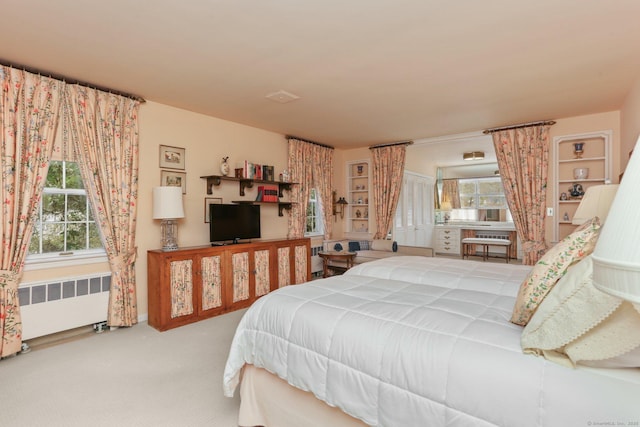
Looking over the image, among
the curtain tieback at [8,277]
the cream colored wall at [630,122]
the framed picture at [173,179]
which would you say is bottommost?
the curtain tieback at [8,277]

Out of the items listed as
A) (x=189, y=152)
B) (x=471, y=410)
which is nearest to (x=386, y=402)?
(x=471, y=410)

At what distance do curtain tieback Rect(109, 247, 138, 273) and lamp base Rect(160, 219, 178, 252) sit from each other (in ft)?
1.05

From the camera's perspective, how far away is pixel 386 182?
236 inches

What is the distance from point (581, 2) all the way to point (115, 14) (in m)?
2.89

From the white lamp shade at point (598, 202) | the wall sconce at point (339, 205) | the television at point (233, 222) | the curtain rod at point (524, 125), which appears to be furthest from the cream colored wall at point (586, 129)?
the television at point (233, 222)

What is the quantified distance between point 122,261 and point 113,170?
0.95 meters

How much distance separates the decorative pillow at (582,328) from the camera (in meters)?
0.95

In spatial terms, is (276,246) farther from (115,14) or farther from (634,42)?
(634,42)

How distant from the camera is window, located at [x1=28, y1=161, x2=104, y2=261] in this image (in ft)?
10.3

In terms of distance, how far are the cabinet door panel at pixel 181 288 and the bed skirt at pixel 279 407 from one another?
1.94 metres

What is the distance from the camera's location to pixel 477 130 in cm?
509

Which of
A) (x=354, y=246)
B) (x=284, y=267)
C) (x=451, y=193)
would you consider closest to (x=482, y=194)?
(x=451, y=193)

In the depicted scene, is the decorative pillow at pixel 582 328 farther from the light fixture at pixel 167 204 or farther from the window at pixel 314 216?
the window at pixel 314 216

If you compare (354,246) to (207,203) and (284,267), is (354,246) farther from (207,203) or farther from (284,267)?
(207,203)
